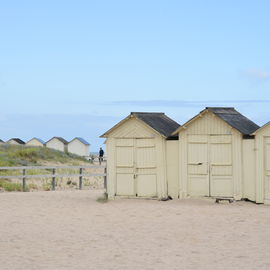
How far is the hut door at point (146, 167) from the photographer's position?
23.4m

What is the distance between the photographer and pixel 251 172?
21.9m

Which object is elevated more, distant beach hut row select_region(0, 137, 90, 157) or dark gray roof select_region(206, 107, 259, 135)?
distant beach hut row select_region(0, 137, 90, 157)

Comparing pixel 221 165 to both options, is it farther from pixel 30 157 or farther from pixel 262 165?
pixel 30 157

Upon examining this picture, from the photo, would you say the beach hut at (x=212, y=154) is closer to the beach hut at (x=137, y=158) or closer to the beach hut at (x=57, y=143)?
the beach hut at (x=137, y=158)

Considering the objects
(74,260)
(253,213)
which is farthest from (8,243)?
(253,213)

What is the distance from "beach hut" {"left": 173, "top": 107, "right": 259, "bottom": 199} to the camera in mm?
22062

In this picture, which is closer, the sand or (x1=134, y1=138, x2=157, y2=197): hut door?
the sand

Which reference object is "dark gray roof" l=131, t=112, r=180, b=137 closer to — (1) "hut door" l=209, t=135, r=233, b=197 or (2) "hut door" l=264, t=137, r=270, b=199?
(1) "hut door" l=209, t=135, r=233, b=197

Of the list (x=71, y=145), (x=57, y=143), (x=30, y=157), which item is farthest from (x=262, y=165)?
(x=57, y=143)

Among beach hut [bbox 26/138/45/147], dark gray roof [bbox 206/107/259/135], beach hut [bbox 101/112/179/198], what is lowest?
beach hut [bbox 101/112/179/198]

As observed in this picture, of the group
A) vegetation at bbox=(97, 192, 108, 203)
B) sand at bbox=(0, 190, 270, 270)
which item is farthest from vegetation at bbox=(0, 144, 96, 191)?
sand at bbox=(0, 190, 270, 270)

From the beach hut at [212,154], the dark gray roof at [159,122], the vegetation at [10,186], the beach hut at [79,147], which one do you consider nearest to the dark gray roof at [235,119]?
the beach hut at [212,154]

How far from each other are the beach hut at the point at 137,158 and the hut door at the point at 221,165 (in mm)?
1619

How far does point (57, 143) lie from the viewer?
72125 millimetres
